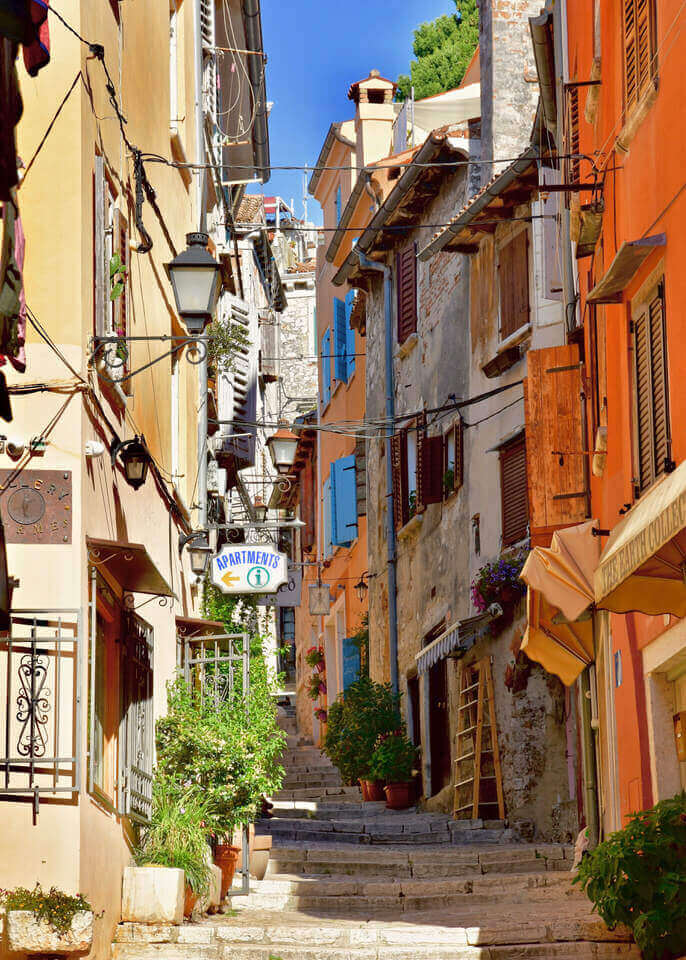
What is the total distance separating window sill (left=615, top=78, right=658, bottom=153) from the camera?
10258mm

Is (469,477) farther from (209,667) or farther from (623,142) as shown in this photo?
(623,142)

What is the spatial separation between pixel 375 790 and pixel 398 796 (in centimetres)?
104

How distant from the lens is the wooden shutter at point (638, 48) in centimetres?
1036

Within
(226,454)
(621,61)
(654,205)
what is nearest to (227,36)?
(226,454)

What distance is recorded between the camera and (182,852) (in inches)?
474

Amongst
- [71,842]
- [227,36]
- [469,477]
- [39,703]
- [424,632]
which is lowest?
[71,842]

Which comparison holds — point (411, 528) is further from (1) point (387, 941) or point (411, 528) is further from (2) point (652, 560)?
(2) point (652, 560)

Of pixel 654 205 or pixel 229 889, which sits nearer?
pixel 654 205

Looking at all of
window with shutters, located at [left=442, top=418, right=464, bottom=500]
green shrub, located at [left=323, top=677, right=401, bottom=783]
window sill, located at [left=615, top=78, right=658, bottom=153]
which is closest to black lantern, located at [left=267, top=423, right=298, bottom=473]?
window with shutters, located at [left=442, top=418, right=464, bottom=500]

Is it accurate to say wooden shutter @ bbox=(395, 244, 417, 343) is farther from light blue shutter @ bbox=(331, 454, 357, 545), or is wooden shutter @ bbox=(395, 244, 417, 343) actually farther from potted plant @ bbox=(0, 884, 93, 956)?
potted plant @ bbox=(0, 884, 93, 956)

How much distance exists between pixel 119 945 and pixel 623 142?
6.76 metres

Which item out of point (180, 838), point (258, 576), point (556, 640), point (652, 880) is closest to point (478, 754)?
point (258, 576)

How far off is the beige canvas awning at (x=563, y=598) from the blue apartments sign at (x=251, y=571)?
392cm

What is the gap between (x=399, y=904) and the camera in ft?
44.4
